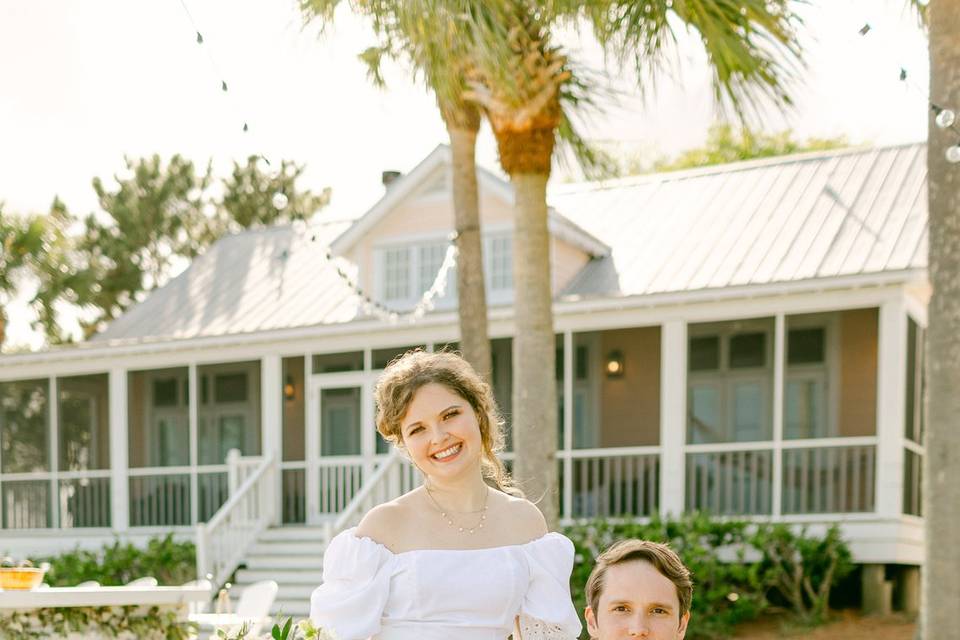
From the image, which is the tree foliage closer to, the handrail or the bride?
the handrail

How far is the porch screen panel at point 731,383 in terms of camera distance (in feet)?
50.6

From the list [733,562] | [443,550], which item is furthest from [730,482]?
[443,550]

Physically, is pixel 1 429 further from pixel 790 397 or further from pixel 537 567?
pixel 537 567

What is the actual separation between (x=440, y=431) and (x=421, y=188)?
587 inches

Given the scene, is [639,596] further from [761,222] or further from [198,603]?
[761,222]

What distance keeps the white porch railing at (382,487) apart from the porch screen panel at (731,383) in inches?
138

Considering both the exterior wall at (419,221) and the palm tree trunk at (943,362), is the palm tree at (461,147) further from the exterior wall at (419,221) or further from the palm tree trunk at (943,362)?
the exterior wall at (419,221)

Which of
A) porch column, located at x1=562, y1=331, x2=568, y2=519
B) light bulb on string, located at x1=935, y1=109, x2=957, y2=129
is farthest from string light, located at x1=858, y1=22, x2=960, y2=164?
porch column, located at x1=562, y1=331, x2=568, y2=519

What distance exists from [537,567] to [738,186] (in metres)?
14.4

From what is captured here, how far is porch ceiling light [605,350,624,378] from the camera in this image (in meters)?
16.5

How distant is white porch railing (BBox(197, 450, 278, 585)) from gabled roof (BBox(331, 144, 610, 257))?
349 cm

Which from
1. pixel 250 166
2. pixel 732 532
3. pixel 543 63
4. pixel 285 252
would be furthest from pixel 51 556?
pixel 250 166

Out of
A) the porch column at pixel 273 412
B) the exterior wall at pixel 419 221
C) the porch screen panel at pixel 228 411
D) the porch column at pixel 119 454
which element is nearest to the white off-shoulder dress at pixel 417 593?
the porch column at pixel 273 412

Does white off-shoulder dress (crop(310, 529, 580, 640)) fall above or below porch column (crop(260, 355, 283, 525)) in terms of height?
above
